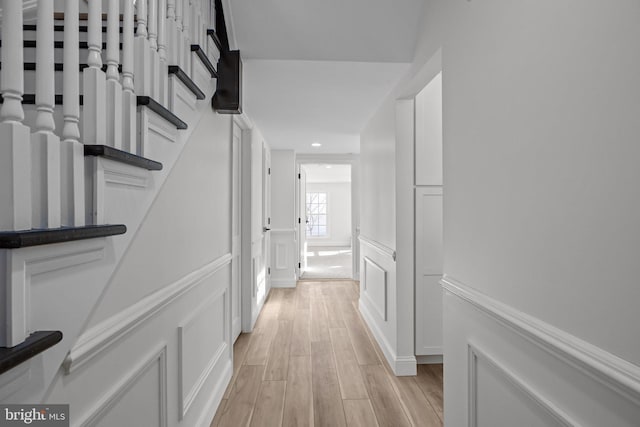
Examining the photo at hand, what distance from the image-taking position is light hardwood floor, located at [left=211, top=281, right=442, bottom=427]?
203cm

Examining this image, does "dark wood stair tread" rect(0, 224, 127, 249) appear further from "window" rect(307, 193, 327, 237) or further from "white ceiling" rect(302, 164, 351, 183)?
"window" rect(307, 193, 327, 237)

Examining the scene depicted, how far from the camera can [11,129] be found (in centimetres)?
60

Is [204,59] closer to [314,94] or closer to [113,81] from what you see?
[113,81]

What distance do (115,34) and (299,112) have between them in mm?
2306

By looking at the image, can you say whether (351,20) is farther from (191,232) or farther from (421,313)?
(421,313)

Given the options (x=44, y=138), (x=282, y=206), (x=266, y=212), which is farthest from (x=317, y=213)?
(x=44, y=138)

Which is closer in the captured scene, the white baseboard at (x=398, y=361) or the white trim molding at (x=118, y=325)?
the white trim molding at (x=118, y=325)

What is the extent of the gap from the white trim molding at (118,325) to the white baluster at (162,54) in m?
0.70

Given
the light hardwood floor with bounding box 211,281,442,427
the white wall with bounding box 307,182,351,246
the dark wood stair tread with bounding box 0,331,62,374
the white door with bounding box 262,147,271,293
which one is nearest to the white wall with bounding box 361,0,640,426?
the light hardwood floor with bounding box 211,281,442,427

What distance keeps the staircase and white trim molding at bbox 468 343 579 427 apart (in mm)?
1178

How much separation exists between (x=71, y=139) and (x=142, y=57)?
0.47 m

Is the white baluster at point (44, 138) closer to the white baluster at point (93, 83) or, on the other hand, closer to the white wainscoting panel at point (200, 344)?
the white baluster at point (93, 83)

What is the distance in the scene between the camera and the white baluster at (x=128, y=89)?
99 cm
